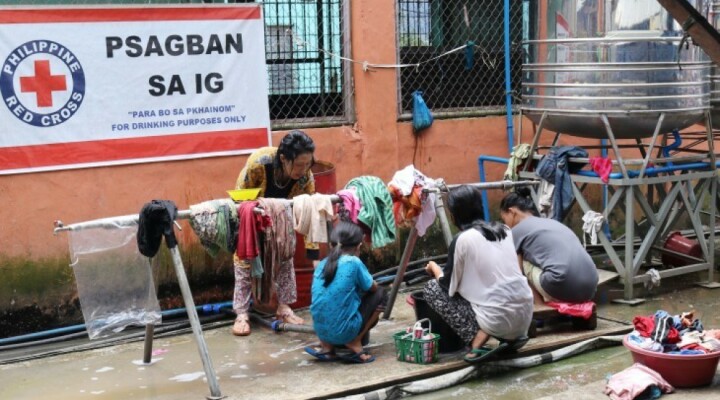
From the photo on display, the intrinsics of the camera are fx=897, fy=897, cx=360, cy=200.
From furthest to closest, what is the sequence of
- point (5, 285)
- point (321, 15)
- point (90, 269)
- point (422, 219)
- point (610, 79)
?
point (321, 15), point (610, 79), point (5, 285), point (422, 219), point (90, 269)

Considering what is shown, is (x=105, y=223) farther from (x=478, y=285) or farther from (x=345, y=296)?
(x=478, y=285)

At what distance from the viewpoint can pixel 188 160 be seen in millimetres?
7238

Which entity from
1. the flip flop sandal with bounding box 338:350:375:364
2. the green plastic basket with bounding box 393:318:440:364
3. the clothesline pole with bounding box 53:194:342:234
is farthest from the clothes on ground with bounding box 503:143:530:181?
the clothesline pole with bounding box 53:194:342:234

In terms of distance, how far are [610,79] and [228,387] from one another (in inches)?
153

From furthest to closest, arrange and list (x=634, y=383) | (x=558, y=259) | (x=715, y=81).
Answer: (x=715, y=81)
(x=558, y=259)
(x=634, y=383)

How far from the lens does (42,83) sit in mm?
6613

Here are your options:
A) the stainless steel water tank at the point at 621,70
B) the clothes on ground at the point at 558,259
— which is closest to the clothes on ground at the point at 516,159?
the stainless steel water tank at the point at 621,70

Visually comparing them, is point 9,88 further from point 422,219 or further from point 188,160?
point 422,219

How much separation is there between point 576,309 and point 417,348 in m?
1.40

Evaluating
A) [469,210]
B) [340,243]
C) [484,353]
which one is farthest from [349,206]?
[484,353]

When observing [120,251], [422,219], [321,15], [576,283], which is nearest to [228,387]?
[120,251]

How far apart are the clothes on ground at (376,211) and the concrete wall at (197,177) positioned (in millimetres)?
1795

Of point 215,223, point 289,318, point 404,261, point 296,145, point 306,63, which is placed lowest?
point 289,318

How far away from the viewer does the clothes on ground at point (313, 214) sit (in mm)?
5855
